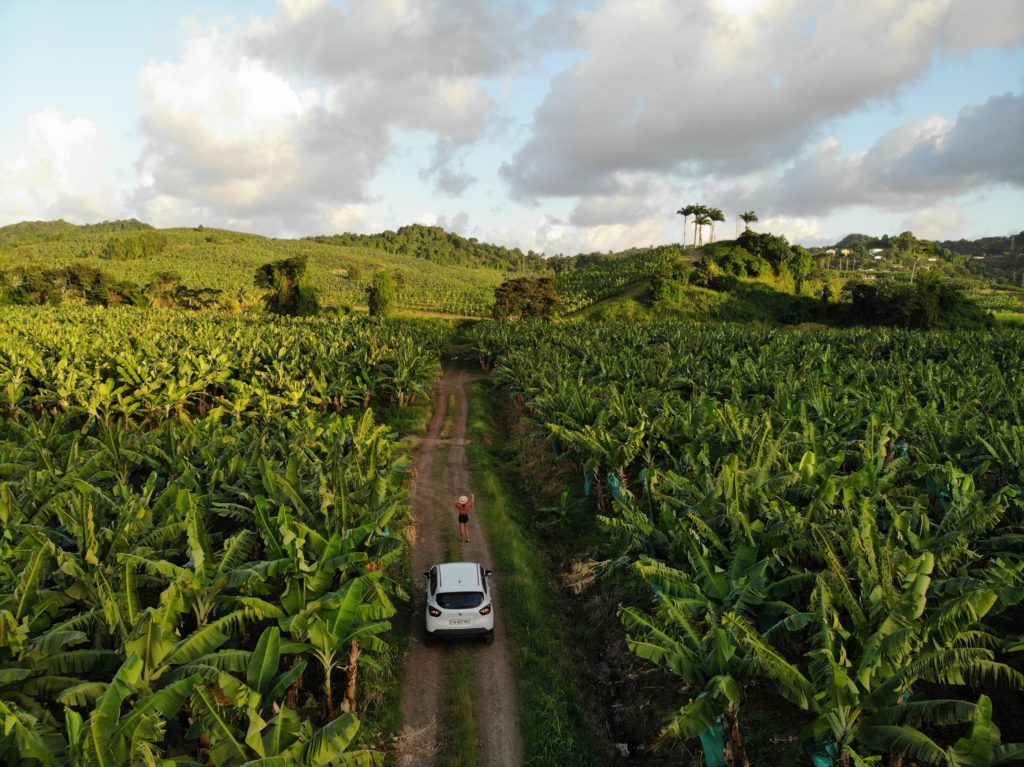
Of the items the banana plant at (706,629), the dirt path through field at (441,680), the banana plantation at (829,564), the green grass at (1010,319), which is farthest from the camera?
the green grass at (1010,319)

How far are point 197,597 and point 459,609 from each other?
5440mm

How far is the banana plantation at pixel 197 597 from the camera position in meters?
7.55

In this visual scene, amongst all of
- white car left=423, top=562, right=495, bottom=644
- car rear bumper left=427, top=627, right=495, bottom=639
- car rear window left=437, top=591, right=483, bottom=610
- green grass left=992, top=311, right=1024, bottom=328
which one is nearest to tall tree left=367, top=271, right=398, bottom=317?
white car left=423, top=562, right=495, bottom=644

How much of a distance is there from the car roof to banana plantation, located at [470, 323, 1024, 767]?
125 inches

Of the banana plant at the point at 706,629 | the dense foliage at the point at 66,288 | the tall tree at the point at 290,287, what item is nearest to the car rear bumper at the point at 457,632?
the banana plant at the point at 706,629

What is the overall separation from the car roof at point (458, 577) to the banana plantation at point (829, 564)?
Result: 10.4 ft

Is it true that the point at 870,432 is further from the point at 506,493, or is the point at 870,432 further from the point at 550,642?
the point at 506,493

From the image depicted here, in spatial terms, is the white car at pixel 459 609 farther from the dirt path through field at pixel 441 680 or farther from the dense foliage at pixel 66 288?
the dense foliage at pixel 66 288

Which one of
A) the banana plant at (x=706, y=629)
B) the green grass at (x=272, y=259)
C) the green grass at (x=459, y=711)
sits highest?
the green grass at (x=272, y=259)

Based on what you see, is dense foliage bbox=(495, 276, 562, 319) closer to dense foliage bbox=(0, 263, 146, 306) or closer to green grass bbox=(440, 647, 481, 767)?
dense foliage bbox=(0, 263, 146, 306)

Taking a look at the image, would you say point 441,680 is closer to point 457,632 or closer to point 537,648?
point 457,632

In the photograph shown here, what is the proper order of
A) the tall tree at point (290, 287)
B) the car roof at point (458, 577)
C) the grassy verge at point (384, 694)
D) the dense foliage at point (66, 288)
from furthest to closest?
the tall tree at point (290, 287), the dense foliage at point (66, 288), the car roof at point (458, 577), the grassy verge at point (384, 694)

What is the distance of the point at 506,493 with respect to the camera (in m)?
25.2

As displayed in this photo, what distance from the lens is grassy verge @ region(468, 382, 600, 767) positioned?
35.2ft
